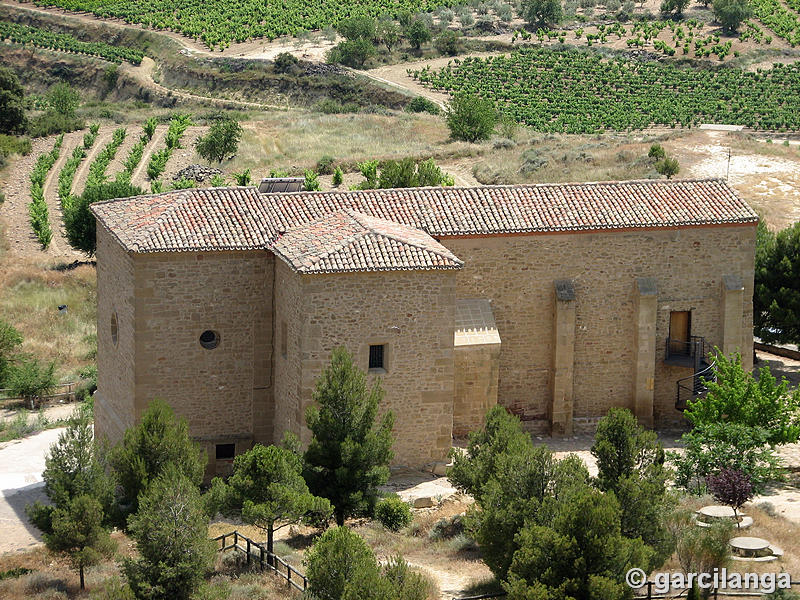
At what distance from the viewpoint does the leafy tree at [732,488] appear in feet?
80.1

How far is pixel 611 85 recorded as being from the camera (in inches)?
3617

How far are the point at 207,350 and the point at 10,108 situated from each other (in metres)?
51.5

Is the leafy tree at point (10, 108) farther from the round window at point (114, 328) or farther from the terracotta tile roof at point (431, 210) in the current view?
the round window at point (114, 328)

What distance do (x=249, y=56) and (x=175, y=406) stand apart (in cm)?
8326

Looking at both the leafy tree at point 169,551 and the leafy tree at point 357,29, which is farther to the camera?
the leafy tree at point 357,29

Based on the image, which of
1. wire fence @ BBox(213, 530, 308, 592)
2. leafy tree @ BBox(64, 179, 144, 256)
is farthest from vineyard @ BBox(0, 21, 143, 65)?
wire fence @ BBox(213, 530, 308, 592)

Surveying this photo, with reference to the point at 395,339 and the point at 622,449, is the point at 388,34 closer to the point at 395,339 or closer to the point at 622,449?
the point at 395,339

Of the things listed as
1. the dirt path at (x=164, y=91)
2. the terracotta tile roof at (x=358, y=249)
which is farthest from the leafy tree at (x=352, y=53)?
the terracotta tile roof at (x=358, y=249)

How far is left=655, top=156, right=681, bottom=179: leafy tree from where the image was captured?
5000 cm

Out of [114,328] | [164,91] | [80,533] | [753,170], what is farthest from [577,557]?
[164,91]

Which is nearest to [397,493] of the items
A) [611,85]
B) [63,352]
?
[63,352]

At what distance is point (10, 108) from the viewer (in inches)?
2943

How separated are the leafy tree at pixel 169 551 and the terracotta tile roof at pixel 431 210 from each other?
797 cm

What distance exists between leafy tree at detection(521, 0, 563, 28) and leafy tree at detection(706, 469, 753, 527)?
305ft
